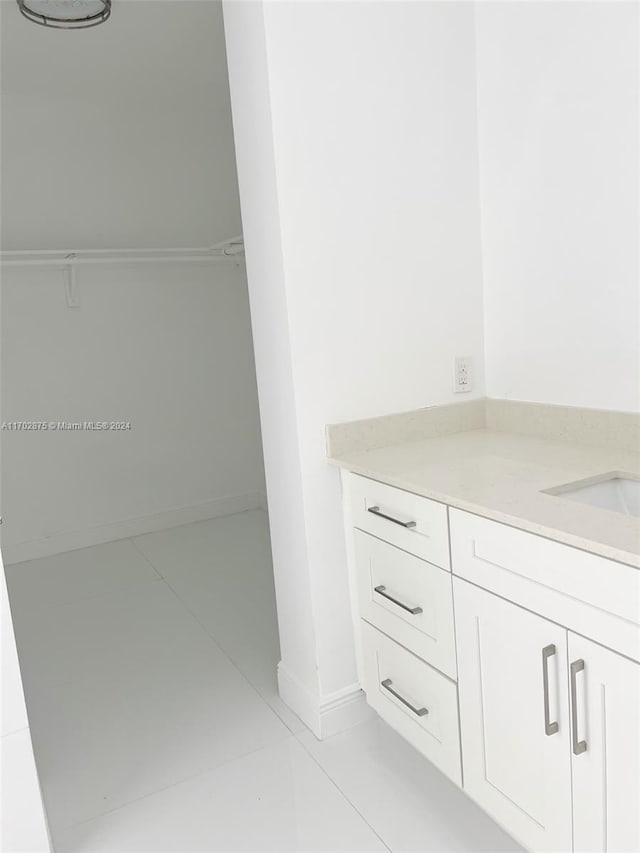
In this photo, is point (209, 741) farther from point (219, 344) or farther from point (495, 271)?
point (219, 344)

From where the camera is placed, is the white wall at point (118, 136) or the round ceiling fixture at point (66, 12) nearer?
the round ceiling fixture at point (66, 12)

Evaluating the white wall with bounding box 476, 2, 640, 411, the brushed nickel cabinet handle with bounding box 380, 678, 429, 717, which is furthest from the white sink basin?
the brushed nickel cabinet handle with bounding box 380, 678, 429, 717

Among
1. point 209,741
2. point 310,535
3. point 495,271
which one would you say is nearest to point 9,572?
point 209,741

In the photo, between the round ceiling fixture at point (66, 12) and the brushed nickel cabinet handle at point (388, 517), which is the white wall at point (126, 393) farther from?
the brushed nickel cabinet handle at point (388, 517)

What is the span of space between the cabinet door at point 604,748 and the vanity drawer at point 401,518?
0.38 m

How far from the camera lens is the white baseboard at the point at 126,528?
3.68m

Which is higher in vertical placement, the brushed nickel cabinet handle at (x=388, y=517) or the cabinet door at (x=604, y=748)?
the brushed nickel cabinet handle at (x=388, y=517)

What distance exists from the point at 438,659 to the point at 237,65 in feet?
5.30

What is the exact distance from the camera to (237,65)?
6.01 feet

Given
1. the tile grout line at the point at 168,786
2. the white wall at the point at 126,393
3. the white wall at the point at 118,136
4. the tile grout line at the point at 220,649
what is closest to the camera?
the tile grout line at the point at 168,786

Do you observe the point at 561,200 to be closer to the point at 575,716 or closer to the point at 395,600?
the point at 395,600

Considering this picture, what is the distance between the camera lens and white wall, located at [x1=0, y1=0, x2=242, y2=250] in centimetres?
283

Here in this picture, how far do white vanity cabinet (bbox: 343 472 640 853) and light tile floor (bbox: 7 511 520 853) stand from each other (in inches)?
6.5

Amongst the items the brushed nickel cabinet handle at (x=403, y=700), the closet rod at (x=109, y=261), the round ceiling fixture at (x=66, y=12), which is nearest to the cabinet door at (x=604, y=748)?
the brushed nickel cabinet handle at (x=403, y=700)
